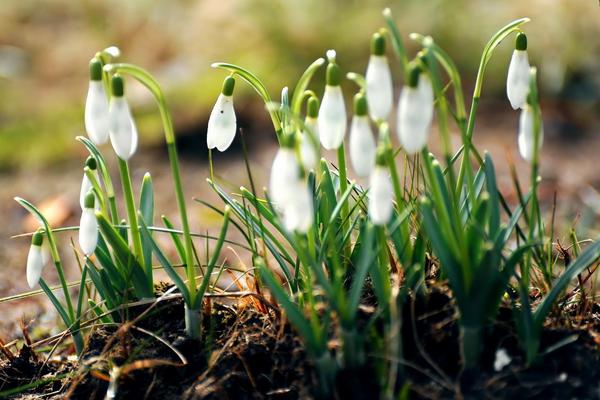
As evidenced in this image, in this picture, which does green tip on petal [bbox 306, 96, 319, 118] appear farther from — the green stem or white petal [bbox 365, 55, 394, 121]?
the green stem

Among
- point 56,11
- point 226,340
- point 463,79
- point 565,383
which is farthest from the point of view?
point 56,11

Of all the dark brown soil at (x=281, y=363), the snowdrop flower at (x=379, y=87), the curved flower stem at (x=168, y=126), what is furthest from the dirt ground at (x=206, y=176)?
the snowdrop flower at (x=379, y=87)

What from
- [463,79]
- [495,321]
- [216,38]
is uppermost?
[216,38]

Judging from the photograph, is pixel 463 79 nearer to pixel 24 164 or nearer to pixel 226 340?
pixel 24 164

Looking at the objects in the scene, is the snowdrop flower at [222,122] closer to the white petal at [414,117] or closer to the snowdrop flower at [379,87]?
the snowdrop flower at [379,87]

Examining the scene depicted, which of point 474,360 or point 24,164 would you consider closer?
point 474,360

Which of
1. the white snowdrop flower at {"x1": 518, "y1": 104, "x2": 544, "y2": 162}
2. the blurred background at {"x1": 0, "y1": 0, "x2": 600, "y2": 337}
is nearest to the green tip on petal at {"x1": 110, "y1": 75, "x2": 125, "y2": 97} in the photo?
the white snowdrop flower at {"x1": 518, "y1": 104, "x2": 544, "y2": 162}

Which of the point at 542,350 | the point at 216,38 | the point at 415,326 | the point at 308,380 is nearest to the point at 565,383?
the point at 542,350
